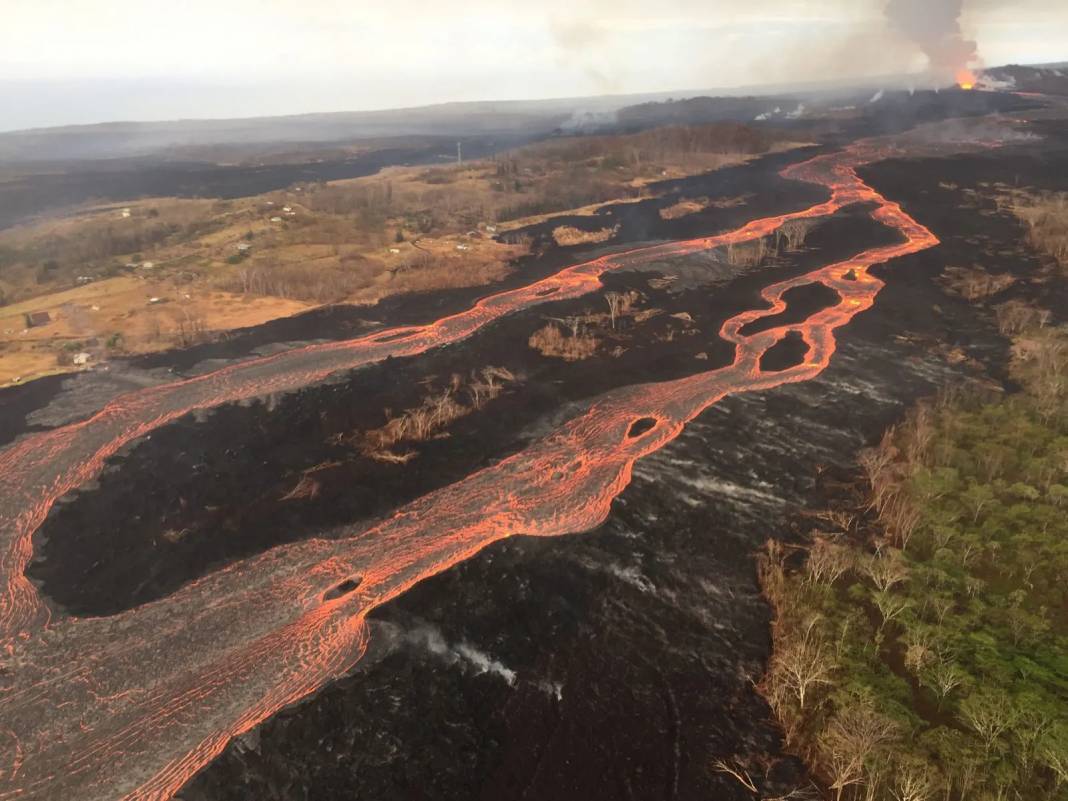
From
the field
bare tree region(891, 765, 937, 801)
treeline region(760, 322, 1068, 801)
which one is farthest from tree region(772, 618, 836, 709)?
the field

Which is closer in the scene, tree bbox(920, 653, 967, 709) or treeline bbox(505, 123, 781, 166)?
tree bbox(920, 653, 967, 709)

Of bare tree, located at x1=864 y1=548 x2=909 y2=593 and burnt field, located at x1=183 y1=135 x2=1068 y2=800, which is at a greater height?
bare tree, located at x1=864 y1=548 x2=909 y2=593

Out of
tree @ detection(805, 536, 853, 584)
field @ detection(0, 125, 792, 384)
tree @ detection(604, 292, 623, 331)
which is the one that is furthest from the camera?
tree @ detection(604, 292, 623, 331)

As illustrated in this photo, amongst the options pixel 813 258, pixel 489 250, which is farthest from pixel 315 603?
pixel 813 258

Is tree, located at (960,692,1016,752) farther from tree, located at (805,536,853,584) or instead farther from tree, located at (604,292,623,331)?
tree, located at (604,292,623,331)

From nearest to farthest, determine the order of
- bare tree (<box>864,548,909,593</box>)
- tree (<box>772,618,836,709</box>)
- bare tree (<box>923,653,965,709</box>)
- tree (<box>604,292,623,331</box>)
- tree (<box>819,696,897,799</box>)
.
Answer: tree (<box>819,696,897,799</box>) < bare tree (<box>923,653,965,709</box>) < tree (<box>772,618,836,709</box>) < bare tree (<box>864,548,909,593</box>) < tree (<box>604,292,623,331</box>)

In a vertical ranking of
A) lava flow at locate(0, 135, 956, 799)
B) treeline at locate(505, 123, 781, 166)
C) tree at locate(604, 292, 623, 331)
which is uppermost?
treeline at locate(505, 123, 781, 166)

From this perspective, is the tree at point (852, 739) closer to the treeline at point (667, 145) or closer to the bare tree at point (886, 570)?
the bare tree at point (886, 570)
